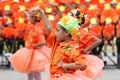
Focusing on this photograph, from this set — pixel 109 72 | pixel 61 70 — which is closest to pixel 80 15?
pixel 61 70

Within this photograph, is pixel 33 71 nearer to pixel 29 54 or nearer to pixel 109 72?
pixel 29 54

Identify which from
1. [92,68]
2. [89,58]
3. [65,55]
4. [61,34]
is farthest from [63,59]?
[89,58]

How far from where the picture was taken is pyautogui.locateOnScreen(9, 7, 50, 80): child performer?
9.06 metres

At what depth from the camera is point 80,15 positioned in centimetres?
721

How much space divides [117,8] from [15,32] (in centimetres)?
298

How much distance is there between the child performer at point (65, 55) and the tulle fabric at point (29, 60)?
11.1 ft

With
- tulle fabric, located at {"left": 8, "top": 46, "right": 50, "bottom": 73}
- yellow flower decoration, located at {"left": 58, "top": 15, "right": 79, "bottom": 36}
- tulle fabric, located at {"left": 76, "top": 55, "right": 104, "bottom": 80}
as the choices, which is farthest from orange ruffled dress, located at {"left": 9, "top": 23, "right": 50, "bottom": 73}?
yellow flower decoration, located at {"left": 58, "top": 15, "right": 79, "bottom": 36}

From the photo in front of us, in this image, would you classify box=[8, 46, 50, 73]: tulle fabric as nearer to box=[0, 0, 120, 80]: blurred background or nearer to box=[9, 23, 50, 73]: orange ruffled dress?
box=[9, 23, 50, 73]: orange ruffled dress

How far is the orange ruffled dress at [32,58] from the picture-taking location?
9.07 metres

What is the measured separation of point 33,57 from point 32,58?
0.05 metres

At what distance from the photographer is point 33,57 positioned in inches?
363

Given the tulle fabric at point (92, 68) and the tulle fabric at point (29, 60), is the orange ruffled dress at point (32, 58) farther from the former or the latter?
the tulle fabric at point (92, 68)

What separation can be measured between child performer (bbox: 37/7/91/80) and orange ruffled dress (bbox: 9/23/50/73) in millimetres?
3363

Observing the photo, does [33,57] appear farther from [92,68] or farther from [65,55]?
[65,55]
